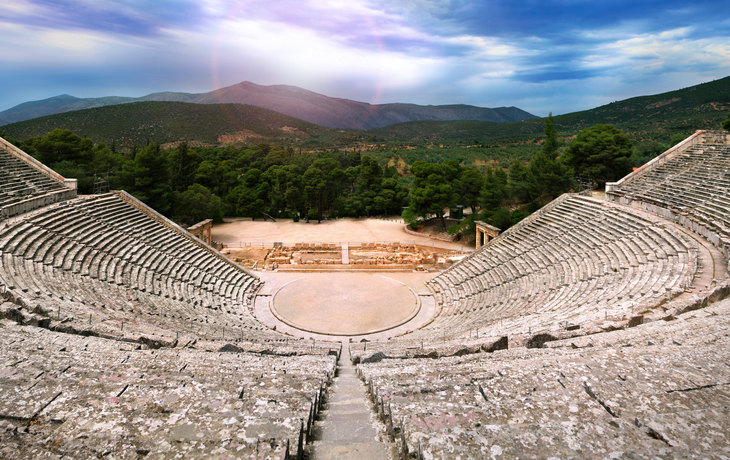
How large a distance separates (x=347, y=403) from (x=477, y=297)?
12.4 m

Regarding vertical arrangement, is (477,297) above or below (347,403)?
below

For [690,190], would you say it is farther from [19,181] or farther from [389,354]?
[19,181]

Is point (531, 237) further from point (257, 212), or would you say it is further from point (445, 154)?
point (445, 154)

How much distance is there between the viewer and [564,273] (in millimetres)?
15062

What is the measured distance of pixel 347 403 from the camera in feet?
19.6

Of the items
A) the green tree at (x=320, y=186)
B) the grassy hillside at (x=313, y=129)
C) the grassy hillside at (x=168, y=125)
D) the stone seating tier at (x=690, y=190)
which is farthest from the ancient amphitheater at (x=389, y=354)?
the grassy hillside at (x=168, y=125)

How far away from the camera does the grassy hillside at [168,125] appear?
6291 centimetres

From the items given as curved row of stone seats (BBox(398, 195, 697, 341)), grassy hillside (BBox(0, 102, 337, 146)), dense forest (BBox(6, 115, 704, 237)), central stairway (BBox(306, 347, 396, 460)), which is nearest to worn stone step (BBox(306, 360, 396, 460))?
central stairway (BBox(306, 347, 396, 460))

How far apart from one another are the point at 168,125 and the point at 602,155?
70.6 meters

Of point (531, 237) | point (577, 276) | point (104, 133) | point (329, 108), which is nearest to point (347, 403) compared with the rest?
point (577, 276)

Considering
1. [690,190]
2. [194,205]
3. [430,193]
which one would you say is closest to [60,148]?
[194,205]

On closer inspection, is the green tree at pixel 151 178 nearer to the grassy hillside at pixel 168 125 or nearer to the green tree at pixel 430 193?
the green tree at pixel 430 193

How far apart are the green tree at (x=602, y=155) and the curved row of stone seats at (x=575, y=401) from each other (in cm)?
2463

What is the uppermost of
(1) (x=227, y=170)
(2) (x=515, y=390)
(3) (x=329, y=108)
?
(3) (x=329, y=108)
